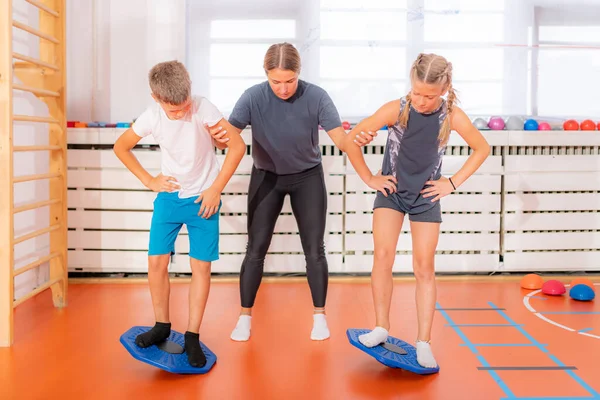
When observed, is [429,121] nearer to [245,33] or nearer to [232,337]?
[232,337]

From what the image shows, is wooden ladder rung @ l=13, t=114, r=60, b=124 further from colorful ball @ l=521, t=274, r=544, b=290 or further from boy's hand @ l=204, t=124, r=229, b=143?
colorful ball @ l=521, t=274, r=544, b=290

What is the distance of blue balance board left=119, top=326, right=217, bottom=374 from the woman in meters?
0.35

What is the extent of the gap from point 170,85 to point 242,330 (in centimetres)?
118

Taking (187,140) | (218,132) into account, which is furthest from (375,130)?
(187,140)

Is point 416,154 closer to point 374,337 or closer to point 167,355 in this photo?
point 374,337

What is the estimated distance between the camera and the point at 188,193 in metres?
2.57

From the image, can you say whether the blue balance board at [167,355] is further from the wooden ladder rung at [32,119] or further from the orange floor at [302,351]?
the wooden ladder rung at [32,119]

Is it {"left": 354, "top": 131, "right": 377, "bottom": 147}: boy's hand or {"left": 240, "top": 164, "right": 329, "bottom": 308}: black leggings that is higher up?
{"left": 354, "top": 131, "right": 377, "bottom": 147}: boy's hand

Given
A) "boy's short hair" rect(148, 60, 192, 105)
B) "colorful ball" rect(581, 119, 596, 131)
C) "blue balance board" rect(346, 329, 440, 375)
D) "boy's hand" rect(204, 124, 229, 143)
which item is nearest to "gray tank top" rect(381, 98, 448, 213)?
"blue balance board" rect(346, 329, 440, 375)

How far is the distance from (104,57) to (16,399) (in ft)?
8.54

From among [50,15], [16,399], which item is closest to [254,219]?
[16,399]

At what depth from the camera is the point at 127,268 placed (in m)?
4.01

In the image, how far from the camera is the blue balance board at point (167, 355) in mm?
2398

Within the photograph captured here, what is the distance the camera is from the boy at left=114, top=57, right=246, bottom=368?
2.54 meters
